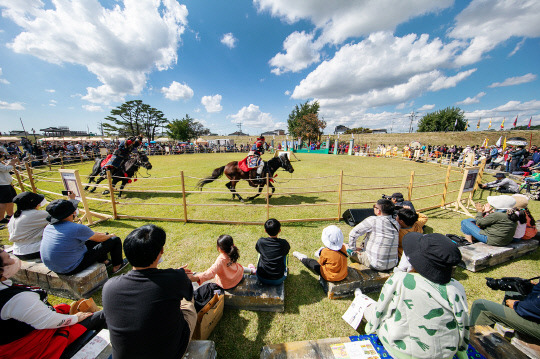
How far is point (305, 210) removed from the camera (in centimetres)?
635

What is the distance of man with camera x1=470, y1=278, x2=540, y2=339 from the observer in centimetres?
185

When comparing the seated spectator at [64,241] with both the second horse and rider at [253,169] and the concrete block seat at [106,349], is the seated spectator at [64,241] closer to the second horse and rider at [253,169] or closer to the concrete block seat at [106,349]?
the concrete block seat at [106,349]

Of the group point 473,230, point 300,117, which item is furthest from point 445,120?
point 473,230

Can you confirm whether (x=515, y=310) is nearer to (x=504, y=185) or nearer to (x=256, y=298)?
(x=256, y=298)

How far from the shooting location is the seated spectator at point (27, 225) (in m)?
2.77

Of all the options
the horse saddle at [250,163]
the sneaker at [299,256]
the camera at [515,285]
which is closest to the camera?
the camera at [515,285]

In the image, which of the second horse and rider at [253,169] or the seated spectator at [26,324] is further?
the second horse and rider at [253,169]

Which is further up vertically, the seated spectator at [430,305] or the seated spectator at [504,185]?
the seated spectator at [430,305]

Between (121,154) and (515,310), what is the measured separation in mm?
10921

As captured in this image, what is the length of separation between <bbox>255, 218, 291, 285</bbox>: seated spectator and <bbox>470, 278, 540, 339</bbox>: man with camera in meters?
2.29

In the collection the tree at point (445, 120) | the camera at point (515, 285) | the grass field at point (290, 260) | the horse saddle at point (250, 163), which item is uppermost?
the tree at point (445, 120)

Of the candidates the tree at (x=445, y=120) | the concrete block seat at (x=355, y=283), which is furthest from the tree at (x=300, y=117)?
the concrete block seat at (x=355, y=283)

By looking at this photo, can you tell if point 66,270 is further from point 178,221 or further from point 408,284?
point 408,284

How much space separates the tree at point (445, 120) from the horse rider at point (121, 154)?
177 ft
